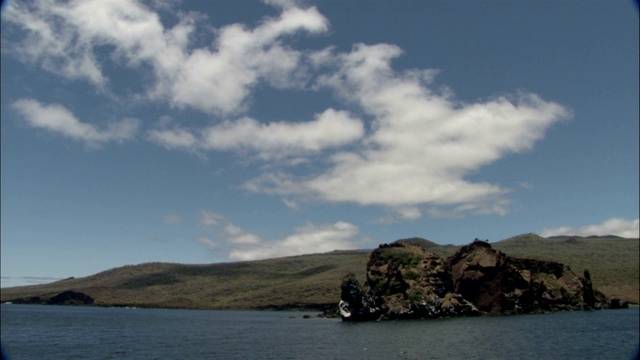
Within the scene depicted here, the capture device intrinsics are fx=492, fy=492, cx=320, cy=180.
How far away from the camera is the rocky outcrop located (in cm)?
13488

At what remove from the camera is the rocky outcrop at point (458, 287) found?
13488cm

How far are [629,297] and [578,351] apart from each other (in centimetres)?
16149

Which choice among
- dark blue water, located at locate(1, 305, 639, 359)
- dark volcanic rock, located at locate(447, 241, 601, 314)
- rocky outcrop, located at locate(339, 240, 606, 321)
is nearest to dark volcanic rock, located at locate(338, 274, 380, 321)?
rocky outcrop, located at locate(339, 240, 606, 321)

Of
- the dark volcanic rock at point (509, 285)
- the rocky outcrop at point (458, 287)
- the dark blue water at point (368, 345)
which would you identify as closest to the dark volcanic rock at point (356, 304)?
the rocky outcrop at point (458, 287)

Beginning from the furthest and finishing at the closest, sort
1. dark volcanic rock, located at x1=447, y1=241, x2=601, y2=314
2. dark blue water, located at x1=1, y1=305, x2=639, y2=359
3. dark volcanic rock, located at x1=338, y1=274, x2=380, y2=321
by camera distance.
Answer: dark volcanic rock, located at x1=447, y1=241, x2=601, y2=314 → dark volcanic rock, located at x1=338, y1=274, x2=380, y2=321 → dark blue water, located at x1=1, y1=305, x2=639, y2=359

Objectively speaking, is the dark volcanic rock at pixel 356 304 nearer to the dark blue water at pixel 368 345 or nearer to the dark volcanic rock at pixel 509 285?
the dark volcanic rock at pixel 509 285

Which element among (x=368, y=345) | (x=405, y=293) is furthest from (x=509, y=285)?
(x=368, y=345)

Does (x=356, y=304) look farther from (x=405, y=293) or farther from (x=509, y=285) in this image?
(x=509, y=285)

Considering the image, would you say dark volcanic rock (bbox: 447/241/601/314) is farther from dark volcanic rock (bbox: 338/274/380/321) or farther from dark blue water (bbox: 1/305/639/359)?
dark blue water (bbox: 1/305/639/359)

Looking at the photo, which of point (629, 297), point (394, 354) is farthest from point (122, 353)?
point (629, 297)

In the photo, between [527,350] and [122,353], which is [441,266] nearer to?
[527,350]

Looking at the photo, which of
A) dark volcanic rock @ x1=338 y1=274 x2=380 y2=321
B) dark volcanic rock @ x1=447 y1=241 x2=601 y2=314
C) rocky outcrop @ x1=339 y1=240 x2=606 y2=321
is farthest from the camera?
dark volcanic rock @ x1=447 y1=241 x2=601 y2=314

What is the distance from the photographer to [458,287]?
152 metres

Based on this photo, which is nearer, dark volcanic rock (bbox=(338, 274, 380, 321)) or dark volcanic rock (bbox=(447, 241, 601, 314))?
dark volcanic rock (bbox=(338, 274, 380, 321))
